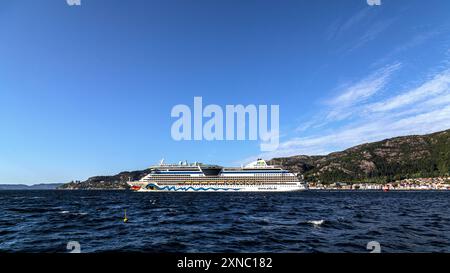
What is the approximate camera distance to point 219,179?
151125 mm

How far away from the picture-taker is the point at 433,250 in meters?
17.3

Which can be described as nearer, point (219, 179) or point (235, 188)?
point (235, 188)

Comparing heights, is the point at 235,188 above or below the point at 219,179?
below

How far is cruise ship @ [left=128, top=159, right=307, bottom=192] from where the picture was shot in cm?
14738

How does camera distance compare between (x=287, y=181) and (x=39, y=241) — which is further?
(x=287, y=181)

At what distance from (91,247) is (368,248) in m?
17.7

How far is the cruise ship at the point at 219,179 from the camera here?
147m
